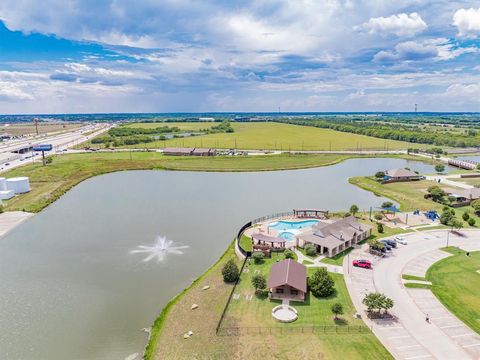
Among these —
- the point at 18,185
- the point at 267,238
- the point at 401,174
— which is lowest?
the point at 267,238

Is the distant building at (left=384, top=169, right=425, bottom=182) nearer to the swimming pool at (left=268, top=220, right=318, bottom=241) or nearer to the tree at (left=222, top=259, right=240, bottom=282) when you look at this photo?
the swimming pool at (left=268, top=220, right=318, bottom=241)

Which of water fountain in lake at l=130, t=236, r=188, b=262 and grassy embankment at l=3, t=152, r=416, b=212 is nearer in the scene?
water fountain in lake at l=130, t=236, r=188, b=262

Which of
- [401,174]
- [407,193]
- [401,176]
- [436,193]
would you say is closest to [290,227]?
[436,193]

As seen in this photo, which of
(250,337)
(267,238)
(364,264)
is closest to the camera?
(250,337)

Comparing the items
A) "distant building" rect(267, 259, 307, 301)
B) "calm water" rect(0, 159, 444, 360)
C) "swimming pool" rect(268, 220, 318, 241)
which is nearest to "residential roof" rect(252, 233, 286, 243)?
"swimming pool" rect(268, 220, 318, 241)

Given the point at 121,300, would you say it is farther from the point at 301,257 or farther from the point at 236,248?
the point at 301,257

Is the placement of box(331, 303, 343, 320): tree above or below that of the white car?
below

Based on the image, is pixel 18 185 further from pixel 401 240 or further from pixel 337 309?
pixel 401 240

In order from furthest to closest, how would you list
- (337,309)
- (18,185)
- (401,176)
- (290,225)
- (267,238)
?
(401,176), (18,185), (290,225), (267,238), (337,309)
